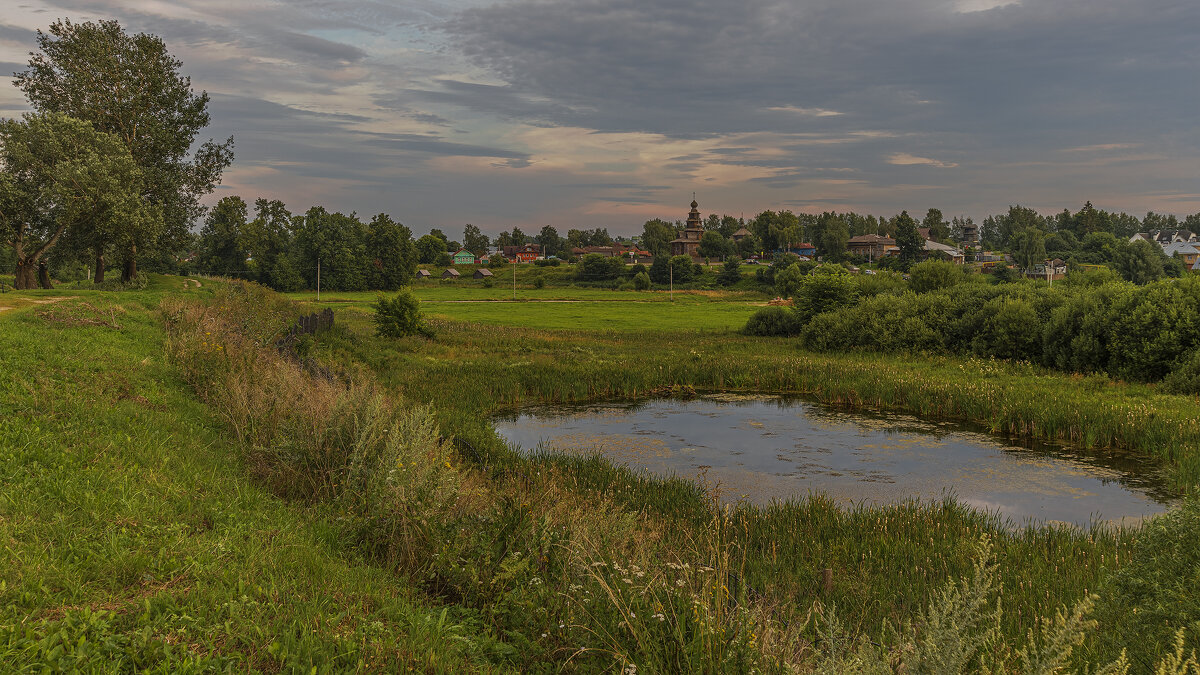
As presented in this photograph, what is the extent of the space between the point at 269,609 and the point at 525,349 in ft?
89.0

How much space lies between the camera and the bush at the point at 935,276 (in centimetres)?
3991

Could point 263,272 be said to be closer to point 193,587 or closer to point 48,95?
point 48,95

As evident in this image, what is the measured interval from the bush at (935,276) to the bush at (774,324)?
7610 mm

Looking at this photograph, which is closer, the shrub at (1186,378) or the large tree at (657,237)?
the shrub at (1186,378)

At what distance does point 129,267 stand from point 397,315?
14.7 meters

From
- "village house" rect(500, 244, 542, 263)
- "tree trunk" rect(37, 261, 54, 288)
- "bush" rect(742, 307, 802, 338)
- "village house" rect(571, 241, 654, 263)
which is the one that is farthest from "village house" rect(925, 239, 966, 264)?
"tree trunk" rect(37, 261, 54, 288)

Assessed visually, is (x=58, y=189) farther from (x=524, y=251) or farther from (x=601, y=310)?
(x=524, y=251)

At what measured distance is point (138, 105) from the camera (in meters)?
35.8

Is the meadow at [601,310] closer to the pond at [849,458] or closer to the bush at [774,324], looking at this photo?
the bush at [774,324]

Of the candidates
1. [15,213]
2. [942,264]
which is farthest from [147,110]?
[942,264]

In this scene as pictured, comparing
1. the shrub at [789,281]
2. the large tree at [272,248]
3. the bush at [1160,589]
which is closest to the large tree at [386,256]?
the large tree at [272,248]

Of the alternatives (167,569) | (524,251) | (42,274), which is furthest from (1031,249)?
(167,569)

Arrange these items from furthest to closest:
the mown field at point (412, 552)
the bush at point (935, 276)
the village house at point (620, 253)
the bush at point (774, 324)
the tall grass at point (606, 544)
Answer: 1. the village house at point (620, 253)
2. the bush at point (774, 324)
3. the bush at point (935, 276)
4. the tall grass at point (606, 544)
5. the mown field at point (412, 552)

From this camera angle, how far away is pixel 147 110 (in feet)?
120
